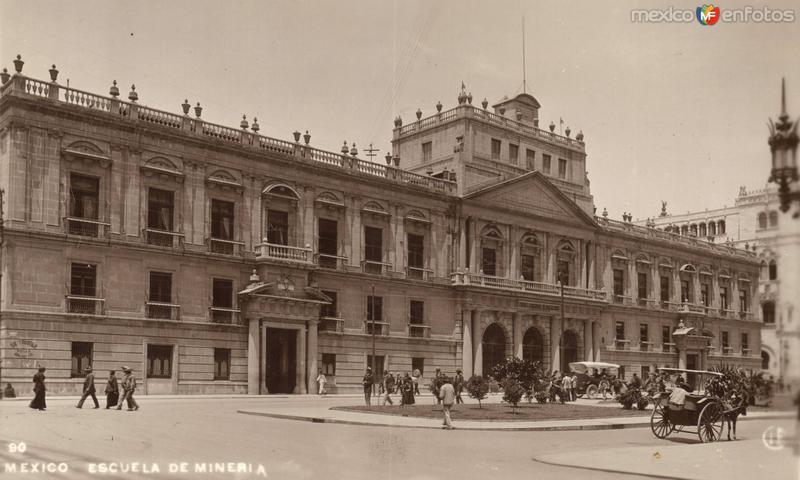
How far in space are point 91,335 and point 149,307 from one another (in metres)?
2.80

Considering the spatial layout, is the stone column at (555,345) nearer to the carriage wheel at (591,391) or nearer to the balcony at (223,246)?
the carriage wheel at (591,391)

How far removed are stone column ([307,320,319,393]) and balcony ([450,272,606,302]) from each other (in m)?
10.4

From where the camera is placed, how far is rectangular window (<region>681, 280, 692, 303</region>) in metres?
66.2

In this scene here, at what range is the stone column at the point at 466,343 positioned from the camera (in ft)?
155

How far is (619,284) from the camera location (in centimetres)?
6006

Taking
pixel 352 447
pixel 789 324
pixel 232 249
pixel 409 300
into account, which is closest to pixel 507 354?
pixel 409 300

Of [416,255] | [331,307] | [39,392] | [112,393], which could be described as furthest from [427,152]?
[39,392]

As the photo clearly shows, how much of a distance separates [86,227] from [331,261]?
12639 mm

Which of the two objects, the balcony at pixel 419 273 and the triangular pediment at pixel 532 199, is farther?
the triangular pediment at pixel 532 199

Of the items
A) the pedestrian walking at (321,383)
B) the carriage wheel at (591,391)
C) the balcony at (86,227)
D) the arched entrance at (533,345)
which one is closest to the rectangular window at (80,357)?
the balcony at (86,227)

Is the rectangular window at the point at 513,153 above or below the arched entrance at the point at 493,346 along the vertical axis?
above

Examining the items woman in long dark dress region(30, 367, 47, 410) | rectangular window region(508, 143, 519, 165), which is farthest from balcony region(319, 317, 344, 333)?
woman in long dark dress region(30, 367, 47, 410)

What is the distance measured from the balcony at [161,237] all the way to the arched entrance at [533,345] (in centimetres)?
2386

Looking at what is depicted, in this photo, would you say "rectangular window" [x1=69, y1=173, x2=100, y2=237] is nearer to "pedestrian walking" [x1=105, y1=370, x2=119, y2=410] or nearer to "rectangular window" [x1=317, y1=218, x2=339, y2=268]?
"pedestrian walking" [x1=105, y1=370, x2=119, y2=410]
